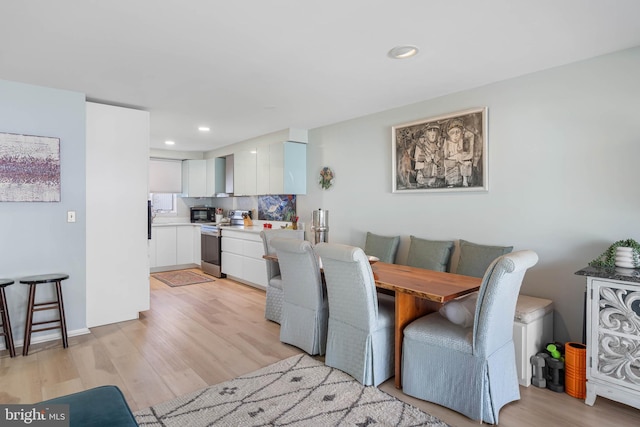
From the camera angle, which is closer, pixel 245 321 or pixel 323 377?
pixel 323 377

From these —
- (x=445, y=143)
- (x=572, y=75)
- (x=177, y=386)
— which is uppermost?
(x=572, y=75)

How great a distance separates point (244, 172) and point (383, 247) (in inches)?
118

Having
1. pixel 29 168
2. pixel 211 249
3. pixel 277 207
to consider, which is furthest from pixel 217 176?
pixel 29 168

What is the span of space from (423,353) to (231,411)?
1238 mm

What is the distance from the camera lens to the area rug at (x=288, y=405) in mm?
2076

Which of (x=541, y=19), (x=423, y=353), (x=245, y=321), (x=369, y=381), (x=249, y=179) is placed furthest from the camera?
(x=249, y=179)

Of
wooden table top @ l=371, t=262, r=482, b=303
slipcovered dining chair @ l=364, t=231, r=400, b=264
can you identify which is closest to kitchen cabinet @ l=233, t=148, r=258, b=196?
slipcovered dining chair @ l=364, t=231, r=400, b=264

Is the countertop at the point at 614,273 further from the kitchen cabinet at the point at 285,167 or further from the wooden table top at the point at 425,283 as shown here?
the kitchen cabinet at the point at 285,167

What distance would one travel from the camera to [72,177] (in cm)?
341

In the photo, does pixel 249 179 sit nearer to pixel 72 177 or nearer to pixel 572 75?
pixel 72 177

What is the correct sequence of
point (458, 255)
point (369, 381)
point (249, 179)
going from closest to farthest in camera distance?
point (369, 381) → point (458, 255) → point (249, 179)

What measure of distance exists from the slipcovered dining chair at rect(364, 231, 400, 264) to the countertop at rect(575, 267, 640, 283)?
70.4 inches

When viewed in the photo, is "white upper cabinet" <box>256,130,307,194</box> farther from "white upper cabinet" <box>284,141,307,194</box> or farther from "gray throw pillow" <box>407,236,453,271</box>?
"gray throw pillow" <box>407,236,453,271</box>

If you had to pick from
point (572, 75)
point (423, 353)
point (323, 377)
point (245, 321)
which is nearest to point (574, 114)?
point (572, 75)
